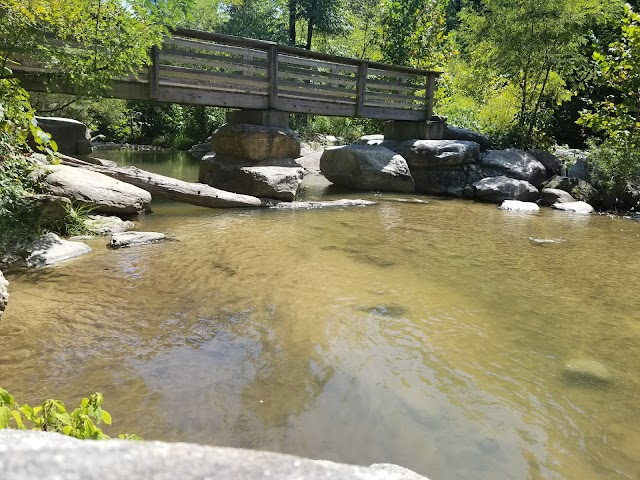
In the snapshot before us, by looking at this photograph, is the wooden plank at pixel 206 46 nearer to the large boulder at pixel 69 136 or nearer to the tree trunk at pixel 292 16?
the large boulder at pixel 69 136

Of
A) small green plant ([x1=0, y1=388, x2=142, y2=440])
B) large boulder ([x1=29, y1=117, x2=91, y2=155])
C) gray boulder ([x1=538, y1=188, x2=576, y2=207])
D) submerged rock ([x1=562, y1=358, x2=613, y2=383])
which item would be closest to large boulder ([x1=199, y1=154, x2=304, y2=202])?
large boulder ([x1=29, y1=117, x2=91, y2=155])

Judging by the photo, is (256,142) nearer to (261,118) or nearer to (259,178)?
Answer: (261,118)

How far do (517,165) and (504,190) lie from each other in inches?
60.2

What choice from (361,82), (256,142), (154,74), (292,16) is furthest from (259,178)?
(292,16)

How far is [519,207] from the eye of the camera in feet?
35.3

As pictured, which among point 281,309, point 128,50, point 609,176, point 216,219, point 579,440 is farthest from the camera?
point 609,176

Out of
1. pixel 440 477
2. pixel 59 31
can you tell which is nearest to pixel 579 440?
pixel 440 477

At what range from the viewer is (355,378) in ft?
10.8

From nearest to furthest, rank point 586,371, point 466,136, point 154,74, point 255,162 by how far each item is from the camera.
A: point 586,371 < point 154,74 < point 255,162 < point 466,136

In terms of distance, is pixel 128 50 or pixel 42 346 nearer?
pixel 42 346

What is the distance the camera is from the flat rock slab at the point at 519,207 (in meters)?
10.6

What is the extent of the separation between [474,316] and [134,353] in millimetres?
2789

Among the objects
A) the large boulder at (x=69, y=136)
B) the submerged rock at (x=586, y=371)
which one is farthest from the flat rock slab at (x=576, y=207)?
the large boulder at (x=69, y=136)

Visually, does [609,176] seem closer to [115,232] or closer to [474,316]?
[474,316]
